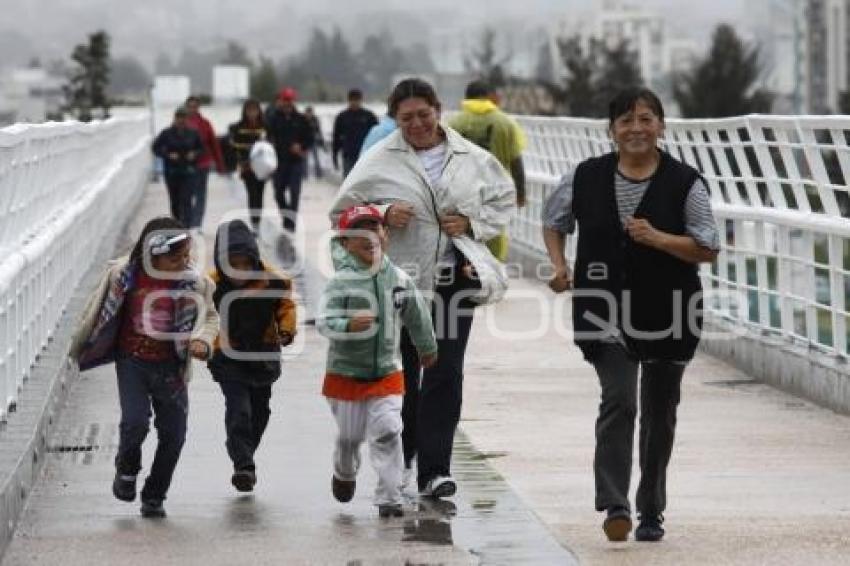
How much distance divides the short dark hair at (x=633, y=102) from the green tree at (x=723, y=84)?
8942cm

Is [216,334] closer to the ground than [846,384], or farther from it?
farther from it

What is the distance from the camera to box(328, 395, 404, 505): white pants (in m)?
10.1

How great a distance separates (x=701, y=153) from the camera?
61.8 ft

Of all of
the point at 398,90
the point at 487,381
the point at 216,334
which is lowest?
the point at 487,381

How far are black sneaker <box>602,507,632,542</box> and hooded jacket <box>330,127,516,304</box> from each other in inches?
57.9

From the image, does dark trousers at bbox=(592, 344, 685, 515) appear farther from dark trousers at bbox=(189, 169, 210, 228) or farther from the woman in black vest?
dark trousers at bbox=(189, 169, 210, 228)

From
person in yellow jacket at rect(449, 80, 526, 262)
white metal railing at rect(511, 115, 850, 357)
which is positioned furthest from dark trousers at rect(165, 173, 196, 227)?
person in yellow jacket at rect(449, 80, 526, 262)

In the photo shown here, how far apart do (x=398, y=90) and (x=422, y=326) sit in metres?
0.96

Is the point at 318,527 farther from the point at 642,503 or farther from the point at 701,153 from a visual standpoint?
the point at 701,153

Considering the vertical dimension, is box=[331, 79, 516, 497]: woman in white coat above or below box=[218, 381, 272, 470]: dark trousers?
above

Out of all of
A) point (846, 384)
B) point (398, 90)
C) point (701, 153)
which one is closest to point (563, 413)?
point (846, 384)

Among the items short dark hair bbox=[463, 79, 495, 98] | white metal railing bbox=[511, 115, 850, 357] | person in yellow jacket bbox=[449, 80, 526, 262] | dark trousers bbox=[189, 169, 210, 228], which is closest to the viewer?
white metal railing bbox=[511, 115, 850, 357]

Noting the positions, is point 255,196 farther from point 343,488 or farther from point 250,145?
point 343,488

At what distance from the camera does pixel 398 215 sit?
10430 millimetres
